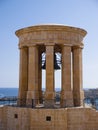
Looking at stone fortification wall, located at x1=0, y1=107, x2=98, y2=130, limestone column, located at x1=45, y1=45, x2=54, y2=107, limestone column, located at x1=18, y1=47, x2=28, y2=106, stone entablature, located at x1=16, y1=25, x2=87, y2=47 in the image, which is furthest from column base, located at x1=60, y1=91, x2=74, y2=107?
stone entablature, located at x1=16, y1=25, x2=87, y2=47

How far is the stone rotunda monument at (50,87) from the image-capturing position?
65.2ft

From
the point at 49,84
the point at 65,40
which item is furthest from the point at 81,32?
the point at 49,84

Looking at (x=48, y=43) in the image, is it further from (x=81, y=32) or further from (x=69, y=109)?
(x=69, y=109)

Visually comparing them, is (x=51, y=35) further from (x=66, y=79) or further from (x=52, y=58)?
(x=66, y=79)

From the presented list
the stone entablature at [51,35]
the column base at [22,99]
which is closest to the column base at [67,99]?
the column base at [22,99]

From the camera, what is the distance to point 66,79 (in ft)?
73.7

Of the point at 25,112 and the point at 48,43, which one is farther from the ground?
the point at 48,43

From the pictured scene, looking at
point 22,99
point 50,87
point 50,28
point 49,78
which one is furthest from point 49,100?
point 50,28

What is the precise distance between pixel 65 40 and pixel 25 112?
6755 millimetres

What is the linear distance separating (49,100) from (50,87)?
1065mm

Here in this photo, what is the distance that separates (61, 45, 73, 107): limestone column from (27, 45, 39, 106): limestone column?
233cm

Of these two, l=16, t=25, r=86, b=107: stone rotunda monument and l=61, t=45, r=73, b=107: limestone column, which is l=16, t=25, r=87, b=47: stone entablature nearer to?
l=16, t=25, r=86, b=107: stone rotunda monument

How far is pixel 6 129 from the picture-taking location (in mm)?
22344

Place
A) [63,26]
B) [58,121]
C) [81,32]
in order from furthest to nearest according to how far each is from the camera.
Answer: [81,32]
[63,26]
[58,121]
